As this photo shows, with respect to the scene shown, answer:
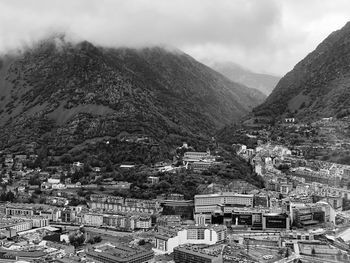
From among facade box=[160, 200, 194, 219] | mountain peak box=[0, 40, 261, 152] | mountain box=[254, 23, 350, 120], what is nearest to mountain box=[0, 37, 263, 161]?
mountain peak box=[0, 40, 261, 152]

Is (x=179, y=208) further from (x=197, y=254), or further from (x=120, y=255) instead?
(x=120, y=255)

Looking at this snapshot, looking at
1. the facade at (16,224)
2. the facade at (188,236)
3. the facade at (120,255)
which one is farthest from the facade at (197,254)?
the facade at (16,224)

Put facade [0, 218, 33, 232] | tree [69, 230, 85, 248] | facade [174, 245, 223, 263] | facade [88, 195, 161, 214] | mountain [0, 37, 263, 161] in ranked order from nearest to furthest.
Result: facade [174, 245, 223, 263] → tree [69, 230, 85, 248] → facade [0, 218, 33, 232] → facade [88, 195, 161, 214] → mountain [0, 37, 263, 161]

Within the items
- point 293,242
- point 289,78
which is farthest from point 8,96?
point 293,242

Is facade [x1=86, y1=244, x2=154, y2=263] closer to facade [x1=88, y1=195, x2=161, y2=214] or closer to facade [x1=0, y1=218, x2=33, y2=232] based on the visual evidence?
facade [x1=0, y1=218, x2=33, y2=232]

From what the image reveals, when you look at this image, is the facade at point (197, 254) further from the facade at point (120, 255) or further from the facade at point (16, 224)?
the facade at point (16, 224)

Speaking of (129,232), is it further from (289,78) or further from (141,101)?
(289,78)
